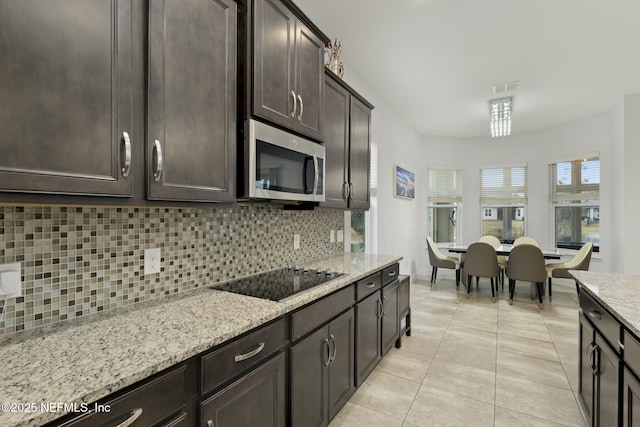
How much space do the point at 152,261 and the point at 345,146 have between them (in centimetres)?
172

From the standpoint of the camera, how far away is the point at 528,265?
437 cm

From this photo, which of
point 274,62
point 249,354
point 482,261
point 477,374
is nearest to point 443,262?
point 482,261

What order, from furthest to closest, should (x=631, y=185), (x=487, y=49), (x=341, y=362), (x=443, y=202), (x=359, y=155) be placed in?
(x=443, y=202), (x=631, y=185), (x=487, y=49), (x=359, y=155), (x=341, y=362)

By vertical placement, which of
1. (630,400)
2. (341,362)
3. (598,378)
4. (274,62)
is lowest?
(341,362)

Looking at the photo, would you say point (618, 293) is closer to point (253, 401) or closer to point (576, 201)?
point (253, 401)

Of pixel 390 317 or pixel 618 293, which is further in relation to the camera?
pixel 390 317

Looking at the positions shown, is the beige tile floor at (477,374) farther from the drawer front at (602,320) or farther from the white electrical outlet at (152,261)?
the white electrical outlet at (152,261)

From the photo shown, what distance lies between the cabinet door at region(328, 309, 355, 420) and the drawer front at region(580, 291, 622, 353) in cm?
128

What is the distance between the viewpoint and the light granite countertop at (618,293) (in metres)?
1.24

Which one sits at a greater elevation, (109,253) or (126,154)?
(126,154)

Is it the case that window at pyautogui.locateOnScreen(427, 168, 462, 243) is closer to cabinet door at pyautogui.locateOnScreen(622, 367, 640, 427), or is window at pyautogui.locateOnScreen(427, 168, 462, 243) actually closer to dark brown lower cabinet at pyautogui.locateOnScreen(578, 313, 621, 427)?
dark brown lower cabinet at pyautogui.locateOnScreen(578, 313, 621, 427)

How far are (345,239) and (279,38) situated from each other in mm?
2108

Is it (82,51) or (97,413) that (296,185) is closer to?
(82,51)

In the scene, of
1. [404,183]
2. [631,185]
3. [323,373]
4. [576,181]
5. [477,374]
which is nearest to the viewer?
[323,373]
